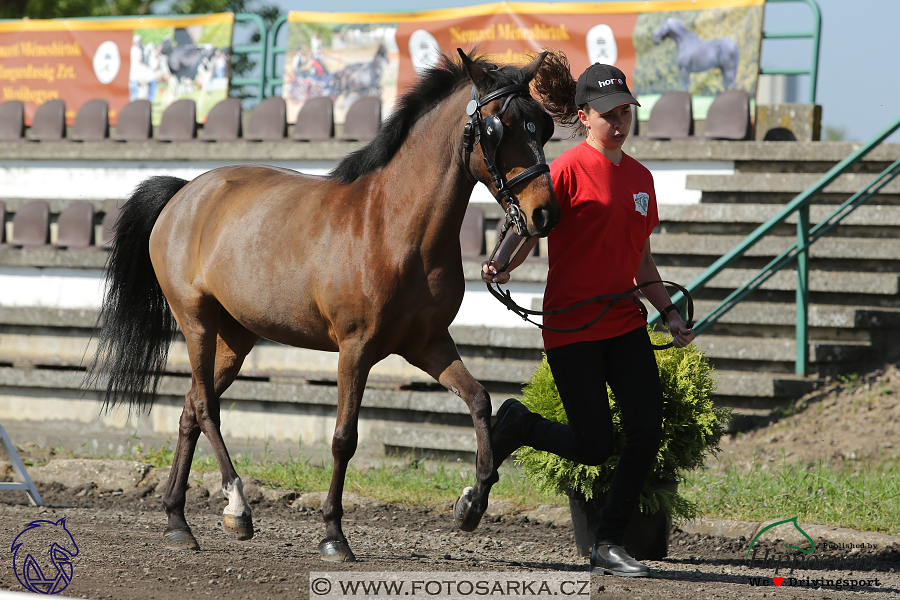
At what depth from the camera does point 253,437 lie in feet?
25.4

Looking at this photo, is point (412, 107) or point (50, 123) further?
point (50, 123)

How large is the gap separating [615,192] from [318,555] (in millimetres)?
2120

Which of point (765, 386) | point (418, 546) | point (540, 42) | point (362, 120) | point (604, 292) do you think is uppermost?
point (540, 42)

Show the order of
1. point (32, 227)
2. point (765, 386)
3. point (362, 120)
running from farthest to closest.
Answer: point (32, 227), point (362, 120), point (765, 386)

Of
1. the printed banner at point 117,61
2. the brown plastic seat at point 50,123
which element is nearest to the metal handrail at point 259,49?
the printed banner at point 117,61

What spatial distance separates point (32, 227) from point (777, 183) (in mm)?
8168

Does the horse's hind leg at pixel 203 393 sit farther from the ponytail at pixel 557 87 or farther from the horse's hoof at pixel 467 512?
the ponytail at pixel 557 87

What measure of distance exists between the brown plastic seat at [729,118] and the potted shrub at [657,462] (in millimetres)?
5077

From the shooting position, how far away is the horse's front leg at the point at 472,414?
3.74 metres

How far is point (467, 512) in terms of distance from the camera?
374 cm

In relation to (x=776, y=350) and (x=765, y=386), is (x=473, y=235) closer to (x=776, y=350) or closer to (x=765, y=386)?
(x=776, y=350)

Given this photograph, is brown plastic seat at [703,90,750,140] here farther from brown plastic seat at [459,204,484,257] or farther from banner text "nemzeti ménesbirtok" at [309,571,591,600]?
banner text "nemzeti ménesbirtok" at [309,571,591,600]

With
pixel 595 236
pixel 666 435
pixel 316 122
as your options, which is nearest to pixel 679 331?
pixel 595 236

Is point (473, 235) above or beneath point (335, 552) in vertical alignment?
above
